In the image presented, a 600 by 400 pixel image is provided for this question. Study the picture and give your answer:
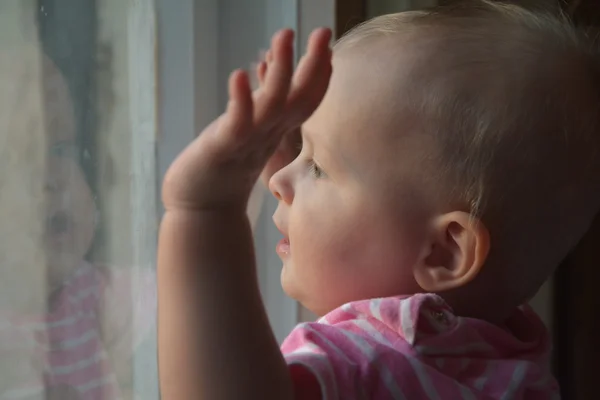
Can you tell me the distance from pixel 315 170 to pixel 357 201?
60mm

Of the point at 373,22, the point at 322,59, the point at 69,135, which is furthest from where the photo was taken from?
the point at 373,22

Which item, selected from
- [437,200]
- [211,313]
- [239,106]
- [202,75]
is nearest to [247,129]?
[239,106]

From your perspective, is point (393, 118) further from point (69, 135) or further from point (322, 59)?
point (69, 135)

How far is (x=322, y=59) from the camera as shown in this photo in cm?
48

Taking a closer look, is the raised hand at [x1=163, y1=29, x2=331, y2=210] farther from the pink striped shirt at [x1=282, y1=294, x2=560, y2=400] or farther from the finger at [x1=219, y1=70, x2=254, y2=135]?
the pink striped shirt at [x1=282, y1=294, x2=560, y2=400]

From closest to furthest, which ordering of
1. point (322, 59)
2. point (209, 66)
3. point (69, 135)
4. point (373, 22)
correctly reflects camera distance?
point (322, 59) < point (69, 135) < point (373, 22) < point (209, 66)

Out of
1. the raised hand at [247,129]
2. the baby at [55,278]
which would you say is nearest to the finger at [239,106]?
the raised hand at [247,129]

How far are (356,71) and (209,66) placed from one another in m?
0.22

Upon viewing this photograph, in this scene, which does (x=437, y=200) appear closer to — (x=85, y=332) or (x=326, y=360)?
(x=326, y=360)

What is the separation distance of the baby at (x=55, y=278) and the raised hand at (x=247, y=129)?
132 mm

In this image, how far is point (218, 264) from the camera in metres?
0.49

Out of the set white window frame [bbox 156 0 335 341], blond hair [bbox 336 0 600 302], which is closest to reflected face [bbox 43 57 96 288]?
white window frame [bbox 156 0 335 341]

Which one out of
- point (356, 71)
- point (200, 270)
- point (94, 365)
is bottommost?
point (94, 365)

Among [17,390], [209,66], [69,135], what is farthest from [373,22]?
[17,390]
